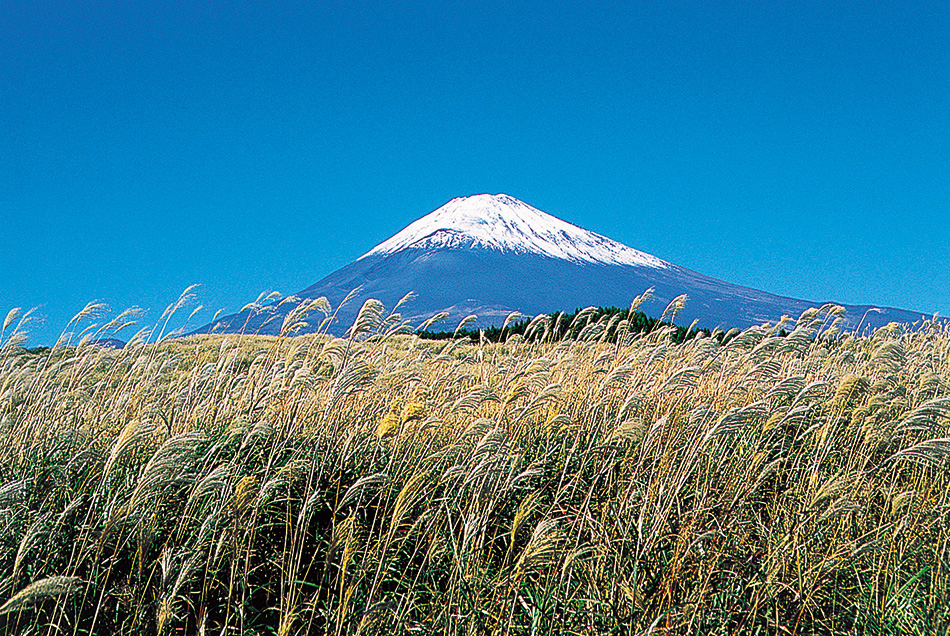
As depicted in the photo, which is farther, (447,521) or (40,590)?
(447,521)

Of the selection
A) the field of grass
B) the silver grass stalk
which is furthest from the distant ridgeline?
the silver grass stalk

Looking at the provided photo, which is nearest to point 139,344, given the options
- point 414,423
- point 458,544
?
point 414,423

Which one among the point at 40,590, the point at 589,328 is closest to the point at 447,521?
the point at 40,590

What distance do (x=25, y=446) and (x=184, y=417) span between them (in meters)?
0.89

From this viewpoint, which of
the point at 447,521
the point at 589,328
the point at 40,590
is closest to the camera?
the point at 40,590

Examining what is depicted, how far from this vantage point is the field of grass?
8.54ft

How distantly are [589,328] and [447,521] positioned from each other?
15.6ft

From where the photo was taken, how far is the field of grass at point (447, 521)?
260 cm

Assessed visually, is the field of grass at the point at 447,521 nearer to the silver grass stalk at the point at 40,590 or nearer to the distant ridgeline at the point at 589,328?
the silver grass stalk at the point at 40,590

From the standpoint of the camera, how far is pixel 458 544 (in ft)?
10.2

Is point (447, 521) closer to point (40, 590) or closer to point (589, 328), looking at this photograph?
point (40, 590)

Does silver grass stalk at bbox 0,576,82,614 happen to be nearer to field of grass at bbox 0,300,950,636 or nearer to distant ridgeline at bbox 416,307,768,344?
field of grass at bbox 0,300,950,636

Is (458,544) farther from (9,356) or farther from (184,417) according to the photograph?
(9,356)

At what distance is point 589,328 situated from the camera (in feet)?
25.1
